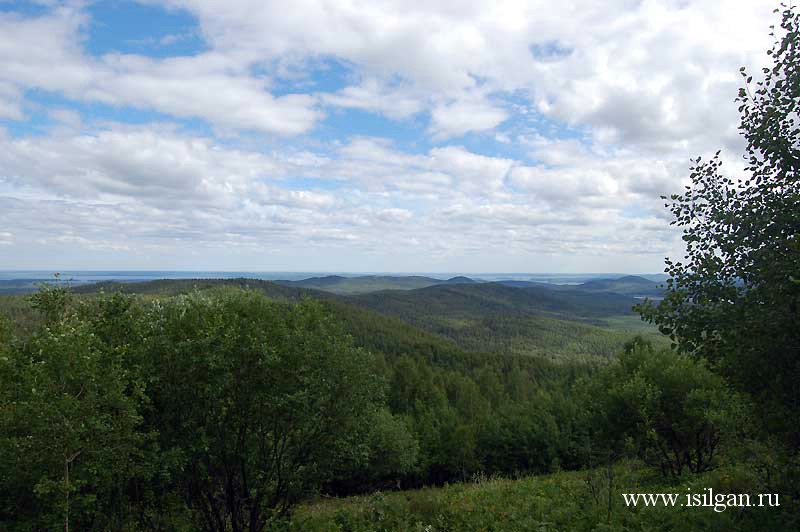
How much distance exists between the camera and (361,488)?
53.4 meters

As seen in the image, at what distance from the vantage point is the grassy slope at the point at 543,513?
12.3 m

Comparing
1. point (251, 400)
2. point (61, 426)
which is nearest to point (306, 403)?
point (251, 400)

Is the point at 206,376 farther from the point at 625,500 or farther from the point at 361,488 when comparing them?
the point at 361,488

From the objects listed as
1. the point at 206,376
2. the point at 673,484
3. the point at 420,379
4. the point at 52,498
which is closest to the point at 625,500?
the point at 673,484

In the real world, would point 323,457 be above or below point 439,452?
above

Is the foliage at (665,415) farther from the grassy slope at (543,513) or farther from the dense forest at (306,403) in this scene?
the grassy slope at (543,513)

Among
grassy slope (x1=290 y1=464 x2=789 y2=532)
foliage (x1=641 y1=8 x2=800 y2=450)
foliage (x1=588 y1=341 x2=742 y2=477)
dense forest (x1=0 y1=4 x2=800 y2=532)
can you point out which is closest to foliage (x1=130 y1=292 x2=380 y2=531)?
dense forest (x1=0 y1=4 x2=800 y2=532)

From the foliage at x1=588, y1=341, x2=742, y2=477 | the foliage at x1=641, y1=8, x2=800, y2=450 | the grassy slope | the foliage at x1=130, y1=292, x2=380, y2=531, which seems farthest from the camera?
the foliage at x1=588, y1=341, x2=742, y2=477

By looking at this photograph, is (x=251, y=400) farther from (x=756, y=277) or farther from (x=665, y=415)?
(x=665, y=415)

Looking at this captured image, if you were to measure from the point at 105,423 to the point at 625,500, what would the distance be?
16.0 meters

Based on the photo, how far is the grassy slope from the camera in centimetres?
1234

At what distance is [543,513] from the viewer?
15.3 meters

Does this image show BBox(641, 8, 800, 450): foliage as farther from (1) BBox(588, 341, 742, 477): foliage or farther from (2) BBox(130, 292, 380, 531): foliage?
(1) BBox(588, 341, 742, 477): foliage

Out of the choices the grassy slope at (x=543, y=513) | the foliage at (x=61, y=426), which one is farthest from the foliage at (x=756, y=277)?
the foliage at (x=61, y=426)
